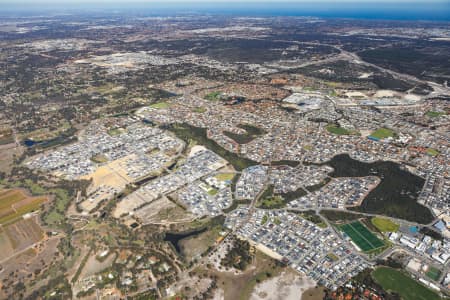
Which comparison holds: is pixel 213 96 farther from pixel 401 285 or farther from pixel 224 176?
pixel 401 285

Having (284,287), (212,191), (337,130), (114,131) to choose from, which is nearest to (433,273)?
(284,287)

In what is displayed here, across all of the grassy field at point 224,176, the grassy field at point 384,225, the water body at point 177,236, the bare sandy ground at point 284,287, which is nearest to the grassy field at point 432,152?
the grassy field at point 384,225

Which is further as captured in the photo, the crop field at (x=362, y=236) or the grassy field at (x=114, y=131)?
the grassy field at (x=114, y=131)

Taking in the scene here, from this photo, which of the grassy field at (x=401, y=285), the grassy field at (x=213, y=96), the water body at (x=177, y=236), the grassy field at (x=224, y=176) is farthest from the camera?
the grassy field at (x=213, y=96)

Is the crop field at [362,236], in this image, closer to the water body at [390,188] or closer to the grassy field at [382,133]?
the water body at [390,188]

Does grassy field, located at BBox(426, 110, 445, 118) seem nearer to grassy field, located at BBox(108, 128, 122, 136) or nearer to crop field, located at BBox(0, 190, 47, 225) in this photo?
grassy field, located at BBox(108, 128, 122, 136)

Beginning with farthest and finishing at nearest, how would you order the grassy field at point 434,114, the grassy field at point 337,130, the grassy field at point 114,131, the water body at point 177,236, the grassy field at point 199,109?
1. the grassy field at point 199,109
2. the grassy field at point 434,114
3. the grassy field at point 114,131
4. the grassy field at point 337,130
5. the water body at point 177,236
